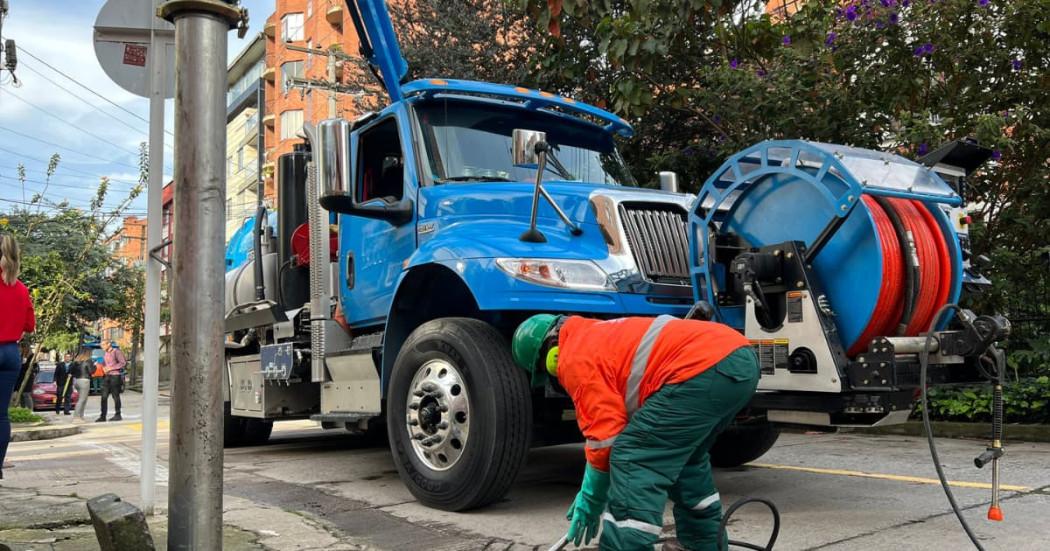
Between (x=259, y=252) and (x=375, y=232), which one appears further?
Answer: (x=259, y=252)

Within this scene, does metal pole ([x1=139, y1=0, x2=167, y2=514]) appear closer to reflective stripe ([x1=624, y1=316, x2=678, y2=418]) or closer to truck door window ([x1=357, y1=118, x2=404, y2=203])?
truck door window ([x1=357, y1=118, x2=404, y2=203])

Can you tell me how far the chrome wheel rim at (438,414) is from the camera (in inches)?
199

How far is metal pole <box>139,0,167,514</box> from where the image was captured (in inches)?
185

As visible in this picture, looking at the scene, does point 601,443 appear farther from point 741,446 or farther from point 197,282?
point 741,446

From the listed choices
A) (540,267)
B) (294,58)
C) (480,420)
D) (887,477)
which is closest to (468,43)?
(540,267)

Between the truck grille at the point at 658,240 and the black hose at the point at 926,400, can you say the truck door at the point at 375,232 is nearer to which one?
the truck grille at the point at 658,240

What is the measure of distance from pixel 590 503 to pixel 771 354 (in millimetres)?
1442

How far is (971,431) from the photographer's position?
8680 mm

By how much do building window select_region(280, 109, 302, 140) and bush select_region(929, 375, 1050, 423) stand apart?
3934cm

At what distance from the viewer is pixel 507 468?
4793 millimetres

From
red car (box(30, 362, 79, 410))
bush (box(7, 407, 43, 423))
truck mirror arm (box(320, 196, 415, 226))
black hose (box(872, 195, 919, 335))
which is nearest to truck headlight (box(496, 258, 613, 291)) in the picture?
truck mirror arm (box(320, 196, 415, 226))

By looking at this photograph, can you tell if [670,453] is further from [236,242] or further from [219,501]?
[236,242]

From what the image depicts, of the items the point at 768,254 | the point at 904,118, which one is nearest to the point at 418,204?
the point at 768,254

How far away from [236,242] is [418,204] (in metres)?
4.80
